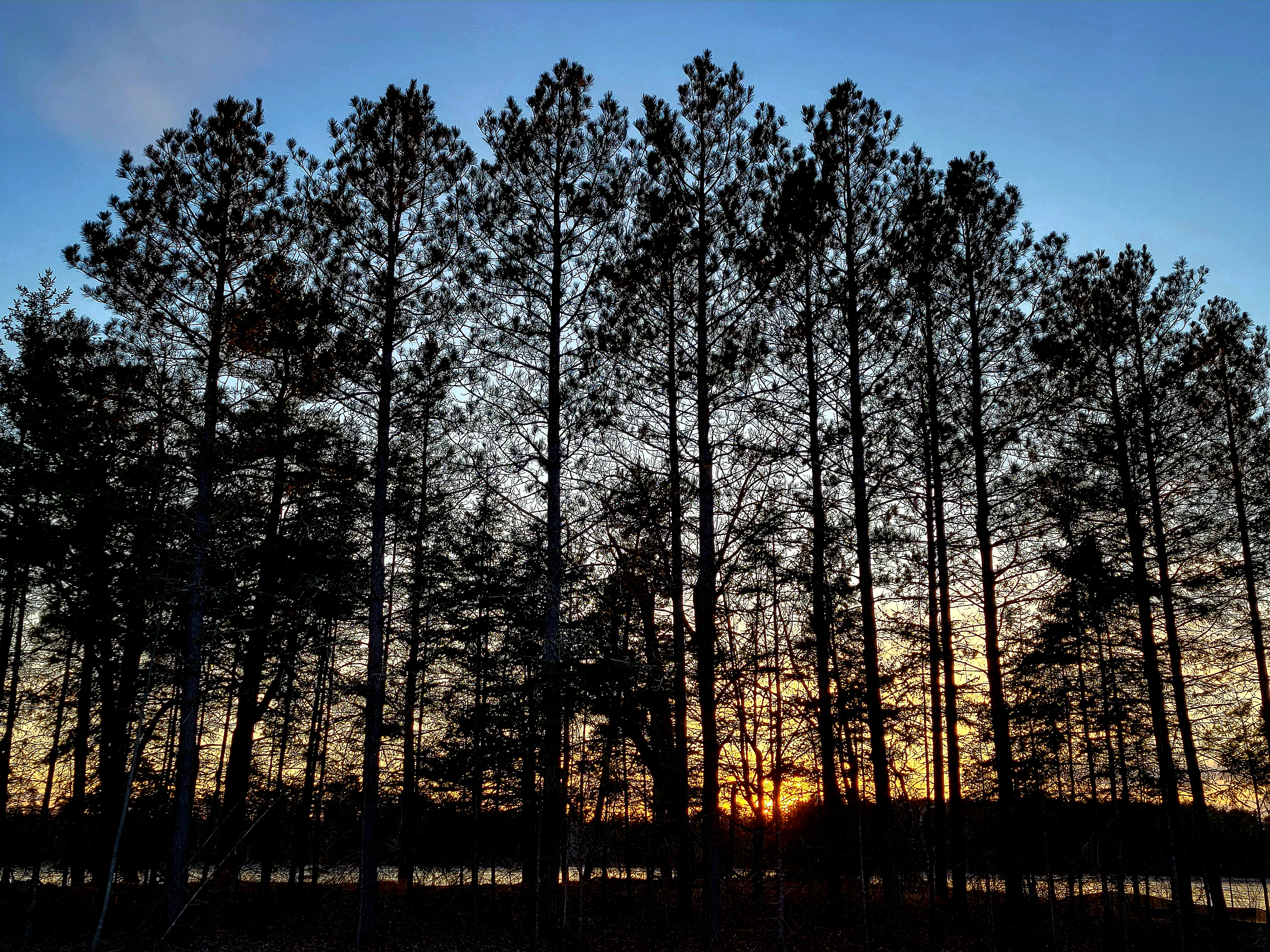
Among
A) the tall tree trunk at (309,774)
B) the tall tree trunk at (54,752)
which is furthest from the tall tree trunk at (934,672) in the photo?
the tall tree trunk at (54,752)

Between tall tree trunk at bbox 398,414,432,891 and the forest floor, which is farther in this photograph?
tall tree trunk at bbox 398,414,432,891

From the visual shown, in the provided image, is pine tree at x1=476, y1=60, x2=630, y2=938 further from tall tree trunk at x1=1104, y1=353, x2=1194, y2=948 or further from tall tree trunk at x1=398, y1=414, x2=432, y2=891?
tall tree trunk at x1=1104, y1=353, x2=1194, y2=948

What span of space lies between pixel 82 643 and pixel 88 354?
670 centimetres

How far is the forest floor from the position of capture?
38.0 feet

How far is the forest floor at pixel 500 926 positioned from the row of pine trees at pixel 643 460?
0.82m

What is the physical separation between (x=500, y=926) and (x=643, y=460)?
10048 mm

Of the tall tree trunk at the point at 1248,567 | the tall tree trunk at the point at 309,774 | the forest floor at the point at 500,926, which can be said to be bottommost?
the forest floor at the point at 500,926

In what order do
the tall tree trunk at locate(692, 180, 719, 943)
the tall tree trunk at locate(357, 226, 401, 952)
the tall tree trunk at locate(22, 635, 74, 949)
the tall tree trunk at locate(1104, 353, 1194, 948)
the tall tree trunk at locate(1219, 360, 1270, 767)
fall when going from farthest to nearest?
the tall tree trunk at locate(22, 635, 74, 949) < the tall tree trunk at locate(1219, 360, 1270, 767) < the tall tree trunk at locate(1104, 353, 1194, 948) < the tall tree trunk at locate(357, 226, 401, 952) < the tall tree trunk at locate(692, 180, 719, 943)

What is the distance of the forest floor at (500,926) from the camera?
1157 cm

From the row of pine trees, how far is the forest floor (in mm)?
823

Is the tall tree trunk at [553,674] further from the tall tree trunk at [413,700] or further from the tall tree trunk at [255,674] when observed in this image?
the tall tree trunk at [255,674]

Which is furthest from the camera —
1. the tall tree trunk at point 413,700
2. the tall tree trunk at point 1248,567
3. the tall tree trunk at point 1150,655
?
the tall tree trunk at point 413,700

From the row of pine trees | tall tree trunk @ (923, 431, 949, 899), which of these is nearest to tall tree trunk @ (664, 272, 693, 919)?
the row of pine trees

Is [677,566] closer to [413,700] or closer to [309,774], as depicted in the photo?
[413,700]
